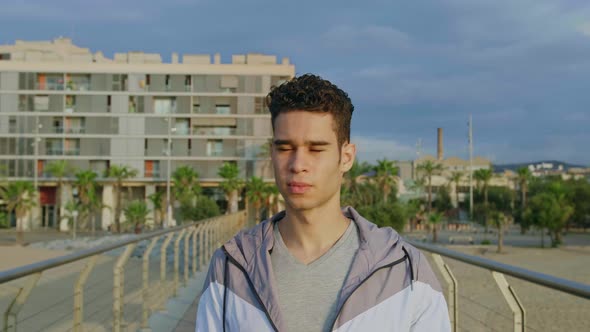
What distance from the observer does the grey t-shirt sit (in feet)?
5.56

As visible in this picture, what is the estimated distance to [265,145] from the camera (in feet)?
181

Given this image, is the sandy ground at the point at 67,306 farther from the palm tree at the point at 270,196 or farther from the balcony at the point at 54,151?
the balcony at the point at 54,151

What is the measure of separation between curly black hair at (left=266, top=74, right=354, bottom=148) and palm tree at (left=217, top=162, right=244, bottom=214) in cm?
5157

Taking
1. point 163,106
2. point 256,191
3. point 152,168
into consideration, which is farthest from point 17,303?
point 163,106

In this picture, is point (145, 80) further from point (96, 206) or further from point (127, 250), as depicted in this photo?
point (127, 250)

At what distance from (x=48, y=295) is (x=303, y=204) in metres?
13.1

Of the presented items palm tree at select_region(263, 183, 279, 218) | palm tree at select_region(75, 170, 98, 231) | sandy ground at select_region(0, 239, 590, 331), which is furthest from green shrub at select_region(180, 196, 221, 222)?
sandy ground at select_region(0, 239, 590, 331)

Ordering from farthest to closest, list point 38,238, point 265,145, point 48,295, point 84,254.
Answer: point 265,145 → point 38,238 → point 48,295 → point 84,254

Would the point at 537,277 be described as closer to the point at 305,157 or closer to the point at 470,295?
the point at 305,157

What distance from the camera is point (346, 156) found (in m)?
1.94

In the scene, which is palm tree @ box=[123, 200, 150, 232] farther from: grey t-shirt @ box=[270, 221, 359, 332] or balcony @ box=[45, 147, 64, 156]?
grey t-shirt @ box=[270, 221, 359, 332]

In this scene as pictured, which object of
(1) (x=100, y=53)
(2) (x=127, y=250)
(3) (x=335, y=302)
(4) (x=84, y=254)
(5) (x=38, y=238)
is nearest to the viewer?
(3) (x=335, y=302)

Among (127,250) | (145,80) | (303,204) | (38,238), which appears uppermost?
(145,80)

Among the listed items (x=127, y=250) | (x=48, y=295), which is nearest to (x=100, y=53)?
(x=48, y=295)
